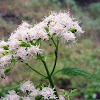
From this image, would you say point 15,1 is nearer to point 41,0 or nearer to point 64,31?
point 41,0

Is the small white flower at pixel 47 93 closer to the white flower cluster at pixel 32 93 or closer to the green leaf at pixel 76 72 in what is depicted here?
the white flower cluster at pixel 32 93

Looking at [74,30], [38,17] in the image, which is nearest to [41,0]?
[38,17]

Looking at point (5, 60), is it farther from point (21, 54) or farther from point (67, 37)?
point (67, 37)

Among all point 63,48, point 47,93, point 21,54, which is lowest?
point 47,93

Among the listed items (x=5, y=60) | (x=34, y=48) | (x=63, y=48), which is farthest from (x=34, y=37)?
(x=63, y=48)

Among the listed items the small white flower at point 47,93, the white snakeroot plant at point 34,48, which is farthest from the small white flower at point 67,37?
the small white flower at point 47,93

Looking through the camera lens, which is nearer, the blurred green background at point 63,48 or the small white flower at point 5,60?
the small white flower at point 5,60

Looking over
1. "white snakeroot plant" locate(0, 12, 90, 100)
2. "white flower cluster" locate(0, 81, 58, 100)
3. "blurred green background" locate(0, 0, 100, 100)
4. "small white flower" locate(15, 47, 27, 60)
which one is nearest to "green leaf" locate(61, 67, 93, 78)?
"white snakeroot plant" locate(0, 12, 90, 100)
